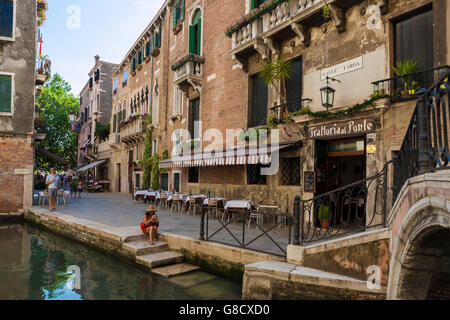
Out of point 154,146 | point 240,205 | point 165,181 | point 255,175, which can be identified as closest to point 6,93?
point 154,146

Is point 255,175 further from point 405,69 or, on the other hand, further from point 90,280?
point 90,280

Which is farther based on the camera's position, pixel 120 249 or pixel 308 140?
pixel 308 140

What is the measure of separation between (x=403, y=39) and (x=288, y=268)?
18.9 feet

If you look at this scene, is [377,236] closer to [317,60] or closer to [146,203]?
[317,60]

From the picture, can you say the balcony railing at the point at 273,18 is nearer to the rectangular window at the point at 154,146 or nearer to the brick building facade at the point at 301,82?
the brick building facade at the point at 301,82

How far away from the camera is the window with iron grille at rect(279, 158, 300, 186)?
9.76 metres

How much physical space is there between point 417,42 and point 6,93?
15.7 m

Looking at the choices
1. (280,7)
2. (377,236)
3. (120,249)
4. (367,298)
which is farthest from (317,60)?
(120,249)

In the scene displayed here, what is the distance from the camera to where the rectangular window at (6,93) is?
14.3 meters

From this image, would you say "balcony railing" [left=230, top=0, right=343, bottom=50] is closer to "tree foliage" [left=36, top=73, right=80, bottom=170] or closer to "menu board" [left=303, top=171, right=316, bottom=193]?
"menu board" [left=303, top=171, right=316, bottom=193]

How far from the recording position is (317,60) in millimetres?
9062

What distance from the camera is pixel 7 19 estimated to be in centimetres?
1445

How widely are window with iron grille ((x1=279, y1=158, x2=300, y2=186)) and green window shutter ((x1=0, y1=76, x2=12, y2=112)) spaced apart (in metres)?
12.4

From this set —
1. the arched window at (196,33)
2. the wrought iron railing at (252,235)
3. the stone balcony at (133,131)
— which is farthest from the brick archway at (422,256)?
the stone balcony at (133,131)
